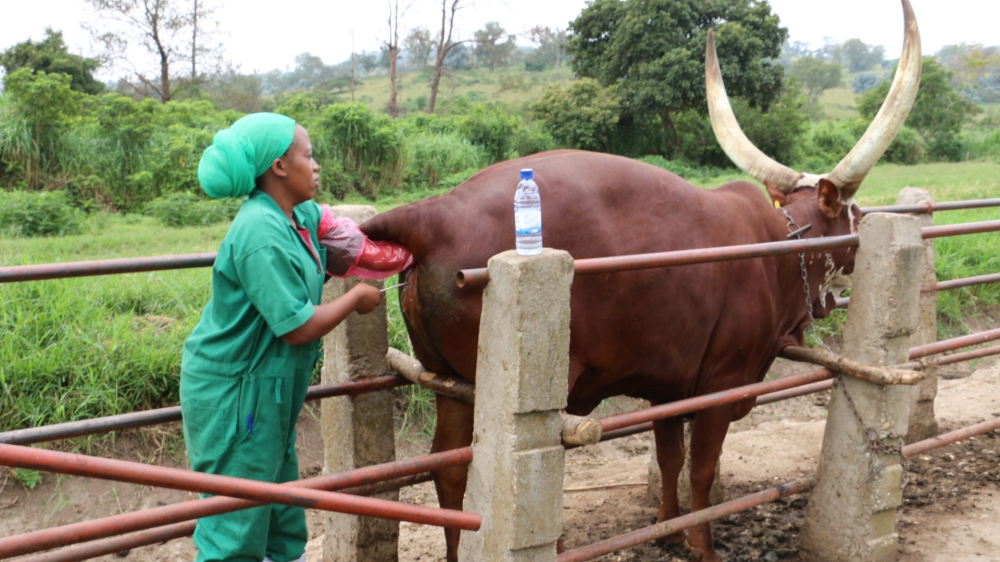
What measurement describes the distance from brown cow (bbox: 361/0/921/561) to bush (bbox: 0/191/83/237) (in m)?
7.13

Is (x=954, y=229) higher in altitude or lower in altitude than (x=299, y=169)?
lower

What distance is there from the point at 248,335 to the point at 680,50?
58.5 feet

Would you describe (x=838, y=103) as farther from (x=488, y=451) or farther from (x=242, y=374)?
(x=242, y=374)

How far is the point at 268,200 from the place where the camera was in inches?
89.1

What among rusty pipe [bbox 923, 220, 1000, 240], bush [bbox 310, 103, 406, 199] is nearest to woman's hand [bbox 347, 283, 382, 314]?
rusty pipe [bbox 923, 220, 1000, 240]

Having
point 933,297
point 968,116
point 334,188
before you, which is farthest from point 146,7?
point 968,116

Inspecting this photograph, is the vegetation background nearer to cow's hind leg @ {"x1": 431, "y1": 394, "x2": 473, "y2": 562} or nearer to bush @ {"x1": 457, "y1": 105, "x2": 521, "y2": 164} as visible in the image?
bush @ {"x1": 457, "y1": 105, "x2": 521, "y2": 164}

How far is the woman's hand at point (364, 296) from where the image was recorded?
2.30 m

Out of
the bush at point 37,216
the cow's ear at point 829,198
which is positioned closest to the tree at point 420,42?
the bush at point 37,216

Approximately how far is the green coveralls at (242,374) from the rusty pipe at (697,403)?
3.12 feet

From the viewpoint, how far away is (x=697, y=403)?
110 inches

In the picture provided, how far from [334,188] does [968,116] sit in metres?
24.0

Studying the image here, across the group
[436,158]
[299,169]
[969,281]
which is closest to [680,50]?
[436,158]

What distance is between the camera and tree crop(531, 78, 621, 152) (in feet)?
60.7
